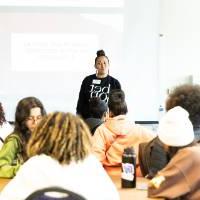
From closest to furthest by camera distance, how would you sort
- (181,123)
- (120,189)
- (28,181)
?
1. (28,181)
2. (181,123)
3. (120,189)

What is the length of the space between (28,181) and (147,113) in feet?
11.7

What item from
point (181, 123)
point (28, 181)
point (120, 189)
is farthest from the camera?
point (120, 189)

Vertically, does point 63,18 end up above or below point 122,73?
above

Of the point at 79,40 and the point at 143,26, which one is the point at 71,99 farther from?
the point at 143,26

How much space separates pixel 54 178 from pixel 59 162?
0.24ft

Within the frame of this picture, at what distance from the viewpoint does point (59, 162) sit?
6.00 ft

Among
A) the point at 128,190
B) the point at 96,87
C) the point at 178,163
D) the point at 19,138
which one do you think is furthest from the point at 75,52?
the point at 178,163

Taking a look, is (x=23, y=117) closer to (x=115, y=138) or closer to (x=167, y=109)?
(x=115, y=138)

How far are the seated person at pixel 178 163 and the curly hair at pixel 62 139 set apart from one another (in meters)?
0.43

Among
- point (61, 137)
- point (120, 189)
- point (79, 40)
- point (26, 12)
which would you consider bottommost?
point (120, 189)

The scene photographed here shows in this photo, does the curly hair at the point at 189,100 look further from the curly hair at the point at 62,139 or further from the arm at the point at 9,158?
the arm at the point at 9,158

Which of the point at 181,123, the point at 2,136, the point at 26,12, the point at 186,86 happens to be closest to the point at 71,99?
the point at 26,12

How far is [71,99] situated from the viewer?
526cm

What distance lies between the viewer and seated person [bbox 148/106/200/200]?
2.01m
